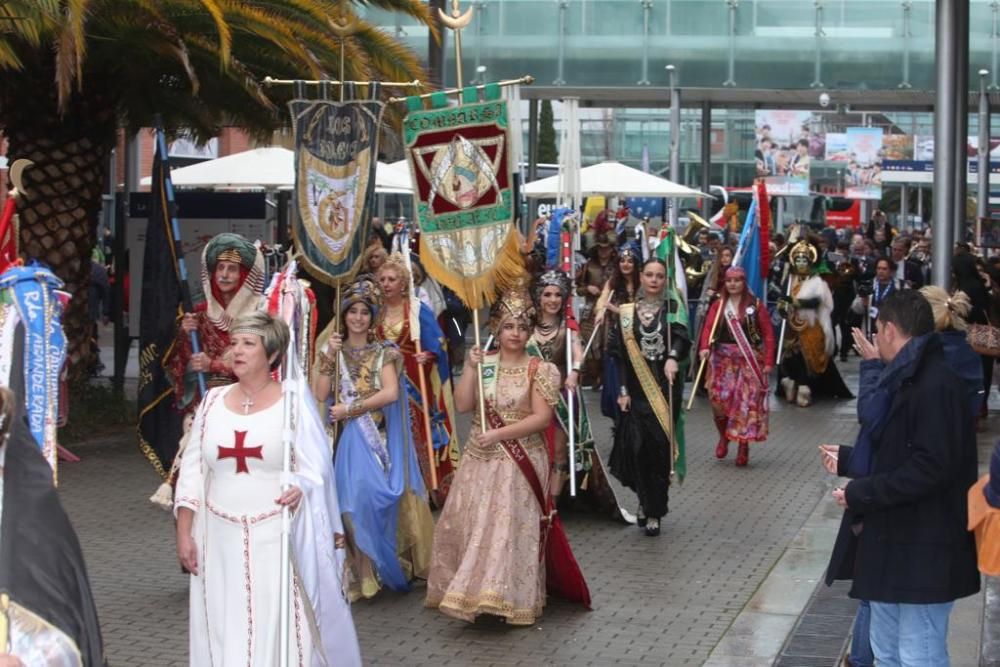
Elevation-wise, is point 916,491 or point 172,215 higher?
point 172,215

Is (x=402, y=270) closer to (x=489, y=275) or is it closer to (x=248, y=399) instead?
(x=489, y=275)

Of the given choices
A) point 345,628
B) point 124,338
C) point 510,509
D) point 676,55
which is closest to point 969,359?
point 510,509

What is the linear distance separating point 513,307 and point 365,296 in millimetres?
840

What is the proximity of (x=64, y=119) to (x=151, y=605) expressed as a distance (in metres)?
7.53

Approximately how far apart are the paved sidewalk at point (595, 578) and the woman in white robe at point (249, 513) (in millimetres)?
1434

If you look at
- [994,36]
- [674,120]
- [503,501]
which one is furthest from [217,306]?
[994,36]

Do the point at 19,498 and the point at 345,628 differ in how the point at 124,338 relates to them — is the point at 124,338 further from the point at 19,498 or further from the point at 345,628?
the point at 19,498

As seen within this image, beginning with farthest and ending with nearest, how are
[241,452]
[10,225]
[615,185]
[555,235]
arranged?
[615,185] → [555,235] → [10,225] → [241,452]

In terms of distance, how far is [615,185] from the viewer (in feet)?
77.5

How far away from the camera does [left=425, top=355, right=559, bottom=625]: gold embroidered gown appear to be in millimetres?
7871

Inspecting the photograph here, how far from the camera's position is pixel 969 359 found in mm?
7137

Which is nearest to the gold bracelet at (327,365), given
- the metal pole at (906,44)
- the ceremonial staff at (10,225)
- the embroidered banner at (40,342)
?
the ceremonial staff at (10,225)

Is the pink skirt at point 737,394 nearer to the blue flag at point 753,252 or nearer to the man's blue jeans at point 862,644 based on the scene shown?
the blue flag at point 753,252

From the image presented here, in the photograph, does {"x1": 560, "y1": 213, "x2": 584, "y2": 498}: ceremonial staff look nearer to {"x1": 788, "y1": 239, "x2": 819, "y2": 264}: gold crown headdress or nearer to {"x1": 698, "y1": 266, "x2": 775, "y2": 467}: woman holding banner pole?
{"x1": 698, "y1": 266, "x2": 775, "y2": 467}: woman holding banner pole
